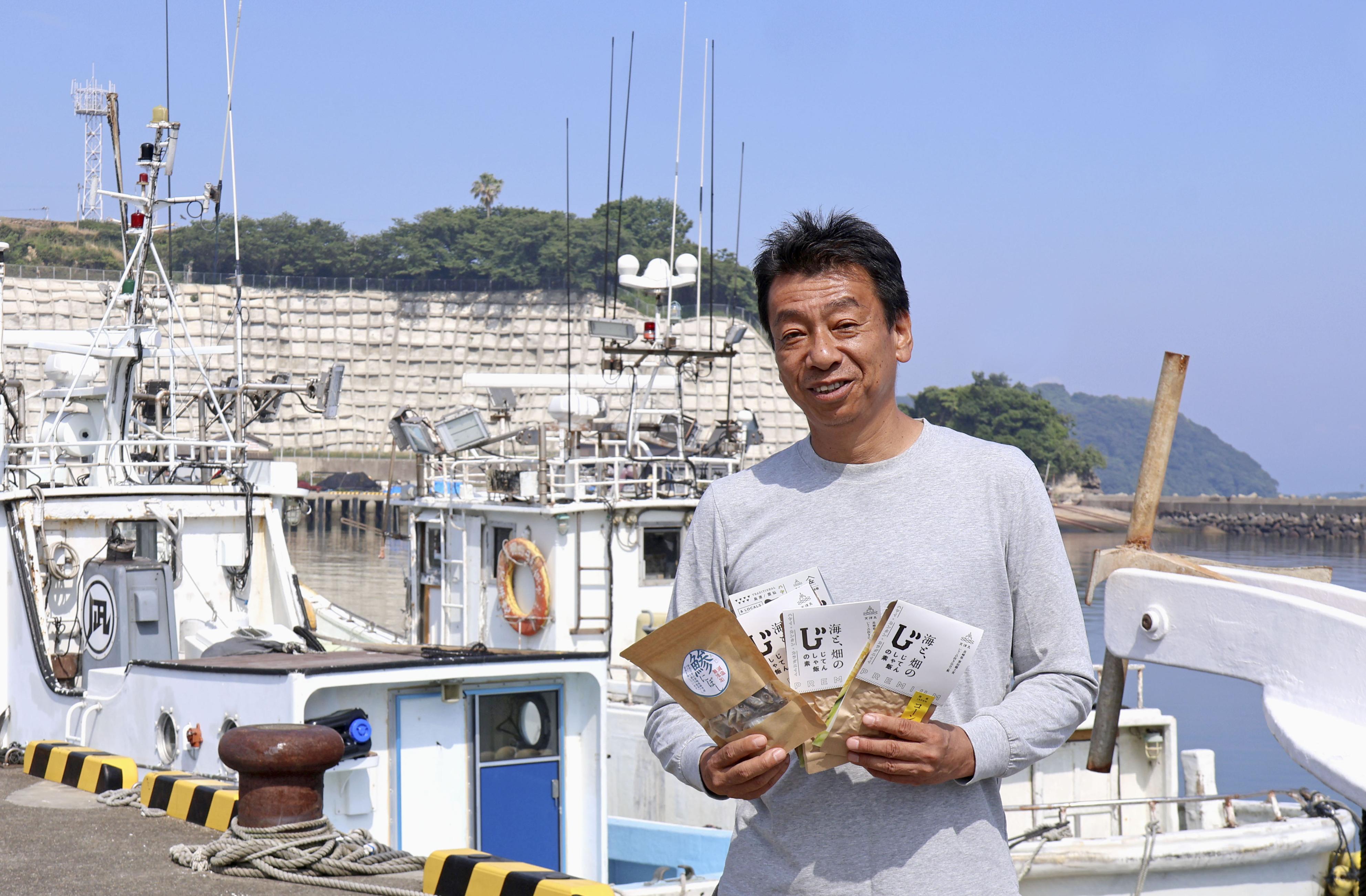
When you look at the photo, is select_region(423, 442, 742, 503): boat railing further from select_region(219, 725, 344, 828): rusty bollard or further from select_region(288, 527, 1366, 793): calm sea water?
select_region(219, 725, 344, 828): rusty bollard

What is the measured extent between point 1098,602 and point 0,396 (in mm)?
36567

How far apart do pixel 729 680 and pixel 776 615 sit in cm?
14

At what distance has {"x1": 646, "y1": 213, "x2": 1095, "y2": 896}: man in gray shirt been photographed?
2334 millimetres

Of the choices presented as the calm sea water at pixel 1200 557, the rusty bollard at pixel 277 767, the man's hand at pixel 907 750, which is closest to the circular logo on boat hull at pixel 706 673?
the man's hand at pixel 907 750

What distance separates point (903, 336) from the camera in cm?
262

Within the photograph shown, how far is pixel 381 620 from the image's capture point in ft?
115

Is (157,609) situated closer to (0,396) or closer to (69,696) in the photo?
(69,696)

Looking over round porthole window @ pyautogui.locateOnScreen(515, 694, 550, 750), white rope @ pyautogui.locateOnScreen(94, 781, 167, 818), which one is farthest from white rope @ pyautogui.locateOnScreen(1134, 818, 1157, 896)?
white rope @ pyautogui.locateOnScreen(94, 781, 167, 818)

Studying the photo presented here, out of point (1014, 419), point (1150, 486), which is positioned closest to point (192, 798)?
point (1150, 486)

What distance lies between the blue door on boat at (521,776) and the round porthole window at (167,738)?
6.43ft

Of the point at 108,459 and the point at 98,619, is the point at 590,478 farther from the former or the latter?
the point at 98,619

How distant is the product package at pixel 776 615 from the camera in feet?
7.69

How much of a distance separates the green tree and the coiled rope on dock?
302 ft

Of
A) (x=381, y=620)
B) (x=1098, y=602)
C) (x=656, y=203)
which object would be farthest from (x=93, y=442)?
(x=656, y=203)
